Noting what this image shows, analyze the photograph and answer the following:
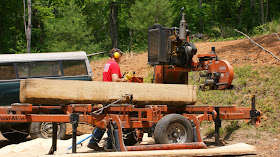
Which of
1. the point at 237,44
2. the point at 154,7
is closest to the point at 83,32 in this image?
the point at 154,7

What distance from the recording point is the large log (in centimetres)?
747

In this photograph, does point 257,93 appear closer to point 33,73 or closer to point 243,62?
point 243,62

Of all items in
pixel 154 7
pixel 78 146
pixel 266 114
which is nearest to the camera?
pixel 78 146

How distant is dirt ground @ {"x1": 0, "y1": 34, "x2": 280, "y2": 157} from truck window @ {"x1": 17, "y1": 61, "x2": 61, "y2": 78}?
207cm


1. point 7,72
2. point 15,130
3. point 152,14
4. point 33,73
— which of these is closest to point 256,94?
point 33,73

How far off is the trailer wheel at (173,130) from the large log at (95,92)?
59cm

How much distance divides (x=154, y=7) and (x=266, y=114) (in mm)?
23266

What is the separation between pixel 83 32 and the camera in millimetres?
35281

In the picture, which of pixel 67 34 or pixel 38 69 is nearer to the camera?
pixel 38 69

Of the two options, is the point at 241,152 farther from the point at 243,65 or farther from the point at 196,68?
the point at 243,65

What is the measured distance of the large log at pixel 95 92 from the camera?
24.5ft

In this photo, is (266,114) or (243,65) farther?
(243,65)

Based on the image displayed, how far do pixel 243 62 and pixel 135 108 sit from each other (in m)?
8.66

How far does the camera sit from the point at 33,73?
473 inches
